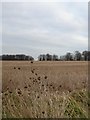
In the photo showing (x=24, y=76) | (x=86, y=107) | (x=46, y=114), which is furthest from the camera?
(x=24, y=76)

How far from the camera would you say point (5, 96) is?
7.96 m

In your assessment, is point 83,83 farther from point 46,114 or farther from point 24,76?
point 46,114

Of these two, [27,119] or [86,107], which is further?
[86,107]

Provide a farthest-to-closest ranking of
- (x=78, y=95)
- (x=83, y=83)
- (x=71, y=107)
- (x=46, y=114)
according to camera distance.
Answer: (x=83, y=83)
(x=78, y=95)
(x=71, y=107)
(x=46, y=114)

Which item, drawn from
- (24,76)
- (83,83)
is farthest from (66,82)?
(24,76)

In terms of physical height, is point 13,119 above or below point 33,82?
below

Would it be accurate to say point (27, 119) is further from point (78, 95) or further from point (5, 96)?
point (78, 95)

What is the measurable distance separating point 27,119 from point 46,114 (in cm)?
46

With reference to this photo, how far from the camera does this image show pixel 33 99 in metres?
6.87

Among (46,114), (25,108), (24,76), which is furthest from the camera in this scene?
(24,76)

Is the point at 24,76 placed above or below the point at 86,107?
above

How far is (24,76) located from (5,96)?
1.55m

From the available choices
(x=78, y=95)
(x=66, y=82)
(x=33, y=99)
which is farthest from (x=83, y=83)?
(x=33, y=99)

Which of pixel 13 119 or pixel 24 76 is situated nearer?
pixel 13 119
